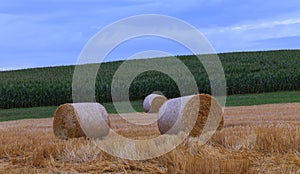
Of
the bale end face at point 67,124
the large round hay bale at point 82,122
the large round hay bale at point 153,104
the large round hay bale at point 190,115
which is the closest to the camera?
the large round hay bale at point 190,115

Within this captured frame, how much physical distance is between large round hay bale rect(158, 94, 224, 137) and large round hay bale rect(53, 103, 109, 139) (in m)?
1.23

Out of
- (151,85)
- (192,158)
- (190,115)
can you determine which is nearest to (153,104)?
(151,85)

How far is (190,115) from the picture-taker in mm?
8383

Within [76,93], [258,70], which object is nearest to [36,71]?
[76,93]

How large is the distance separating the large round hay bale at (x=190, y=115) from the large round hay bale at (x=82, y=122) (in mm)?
1226

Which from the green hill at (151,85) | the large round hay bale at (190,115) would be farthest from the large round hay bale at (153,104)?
the large round hay bale at (190,115)

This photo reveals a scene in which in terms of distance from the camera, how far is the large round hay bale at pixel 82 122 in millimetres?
9055

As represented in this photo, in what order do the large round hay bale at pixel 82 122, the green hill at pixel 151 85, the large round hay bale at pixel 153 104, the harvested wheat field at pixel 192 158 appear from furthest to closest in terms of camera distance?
the green hill at pixel 151 85 → the large round hay bale at pixel 153 104 → the large round hay bale at pixel 82 122 → the harvested wheat field at pixel 192 158

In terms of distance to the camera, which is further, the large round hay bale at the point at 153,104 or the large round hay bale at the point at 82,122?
the large round hay bale at the point at 153,104

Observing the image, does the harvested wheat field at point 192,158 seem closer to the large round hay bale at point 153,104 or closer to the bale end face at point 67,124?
the bale end face at point 67,124

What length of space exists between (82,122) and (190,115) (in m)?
2.10

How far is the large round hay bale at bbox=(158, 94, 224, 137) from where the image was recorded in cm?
823

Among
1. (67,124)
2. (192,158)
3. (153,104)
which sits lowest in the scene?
(153,104)

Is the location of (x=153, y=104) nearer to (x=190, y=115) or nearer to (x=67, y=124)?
(x=67, y=124)
